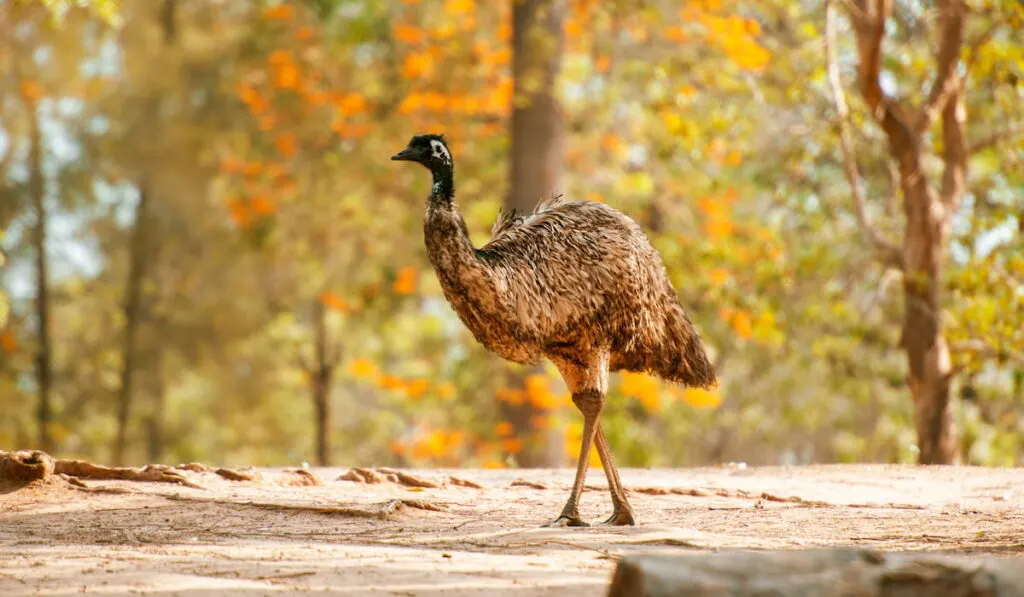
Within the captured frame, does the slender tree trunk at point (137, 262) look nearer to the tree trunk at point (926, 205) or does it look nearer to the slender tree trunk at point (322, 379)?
the slender tree trunk at point (322, 379)

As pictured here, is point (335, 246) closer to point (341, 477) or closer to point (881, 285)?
point (881, 285)

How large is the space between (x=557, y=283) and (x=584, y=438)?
88 centimetres

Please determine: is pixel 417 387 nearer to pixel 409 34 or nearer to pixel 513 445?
pixel 513 445

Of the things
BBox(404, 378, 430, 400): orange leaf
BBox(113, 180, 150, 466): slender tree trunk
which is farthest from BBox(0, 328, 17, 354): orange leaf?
BBox(404, 378, 430, 400): orange leaf

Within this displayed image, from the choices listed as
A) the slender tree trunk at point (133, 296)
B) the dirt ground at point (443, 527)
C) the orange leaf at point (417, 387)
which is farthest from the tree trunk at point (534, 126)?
the slender tree trunk at point (133, 296)

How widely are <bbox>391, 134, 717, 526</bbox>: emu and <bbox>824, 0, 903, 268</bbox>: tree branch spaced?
5.26 meters

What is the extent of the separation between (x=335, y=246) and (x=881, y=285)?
10.6 metres

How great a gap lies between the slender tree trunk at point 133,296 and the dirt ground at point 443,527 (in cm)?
1514

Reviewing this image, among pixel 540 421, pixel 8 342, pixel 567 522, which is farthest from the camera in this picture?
pixel 8 342

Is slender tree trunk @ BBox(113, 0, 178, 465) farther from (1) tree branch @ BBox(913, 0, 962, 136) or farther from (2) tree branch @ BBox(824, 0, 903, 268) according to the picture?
(1) tree branch @ BBox(913, 0, 962, 136)

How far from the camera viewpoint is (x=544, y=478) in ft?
32.8

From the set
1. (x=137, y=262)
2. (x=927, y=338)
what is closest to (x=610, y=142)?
(x=927, y=338)

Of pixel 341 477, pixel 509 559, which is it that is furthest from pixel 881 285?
pixel 509 559

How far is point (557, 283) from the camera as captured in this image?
7.29m
